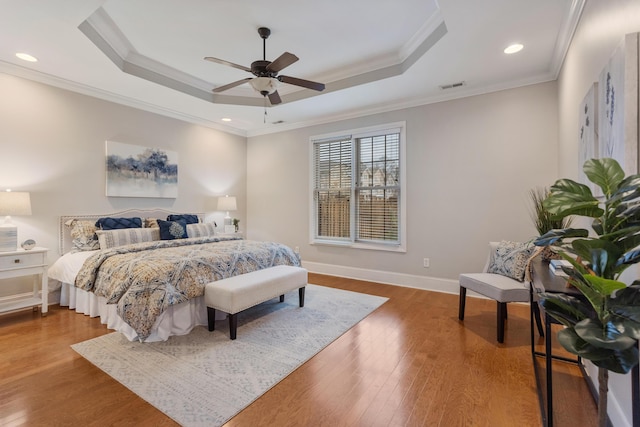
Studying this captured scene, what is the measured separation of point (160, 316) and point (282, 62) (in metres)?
2.49

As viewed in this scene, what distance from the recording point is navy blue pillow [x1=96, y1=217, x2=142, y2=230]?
3.87 meters

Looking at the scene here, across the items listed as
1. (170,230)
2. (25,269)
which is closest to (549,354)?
(170,230)

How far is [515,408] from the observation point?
181cm

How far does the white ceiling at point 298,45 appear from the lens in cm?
257

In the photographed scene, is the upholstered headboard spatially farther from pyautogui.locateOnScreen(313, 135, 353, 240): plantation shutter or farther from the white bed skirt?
pyautogui.locateOnScreen(313, 135, 353, 240): plantation shutter

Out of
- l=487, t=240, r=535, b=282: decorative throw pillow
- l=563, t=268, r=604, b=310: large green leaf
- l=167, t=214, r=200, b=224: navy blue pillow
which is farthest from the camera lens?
l=167, t=214, r=200, b=224: navy blue pillow

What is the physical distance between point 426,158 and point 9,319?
5.36 metres

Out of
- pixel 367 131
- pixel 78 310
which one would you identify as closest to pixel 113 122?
pixel 78 310

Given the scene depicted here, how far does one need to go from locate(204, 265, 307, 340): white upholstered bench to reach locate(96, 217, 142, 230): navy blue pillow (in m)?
2.03

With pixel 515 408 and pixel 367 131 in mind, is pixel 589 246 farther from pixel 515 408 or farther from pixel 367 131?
pixel 367 131

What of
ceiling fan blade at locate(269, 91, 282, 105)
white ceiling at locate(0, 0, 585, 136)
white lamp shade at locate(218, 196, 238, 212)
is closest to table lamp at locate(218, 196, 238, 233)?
white lamp shade at locate(218, 196, 238, 212)

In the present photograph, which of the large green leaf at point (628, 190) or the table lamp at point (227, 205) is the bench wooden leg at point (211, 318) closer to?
the table lamp at point (227, 205)

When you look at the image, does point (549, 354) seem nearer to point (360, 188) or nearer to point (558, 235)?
point (558, 235)

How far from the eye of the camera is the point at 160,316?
2641 millimetres
